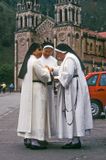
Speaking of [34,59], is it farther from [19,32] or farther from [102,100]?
[19,32]

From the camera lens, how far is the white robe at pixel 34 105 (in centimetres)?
848

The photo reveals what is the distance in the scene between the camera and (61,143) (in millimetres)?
9273

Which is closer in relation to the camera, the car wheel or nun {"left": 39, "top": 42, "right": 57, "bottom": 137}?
nun {"left": 39, "top": 42, "right": 57, "bottom": 137}

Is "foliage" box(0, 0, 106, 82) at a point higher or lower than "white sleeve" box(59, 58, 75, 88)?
higher

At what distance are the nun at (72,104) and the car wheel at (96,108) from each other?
891 cm

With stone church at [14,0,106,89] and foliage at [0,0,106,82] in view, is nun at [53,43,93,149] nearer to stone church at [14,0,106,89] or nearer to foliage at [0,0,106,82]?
stone church at [14,0,106,89]

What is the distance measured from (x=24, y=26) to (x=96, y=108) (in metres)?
74.3

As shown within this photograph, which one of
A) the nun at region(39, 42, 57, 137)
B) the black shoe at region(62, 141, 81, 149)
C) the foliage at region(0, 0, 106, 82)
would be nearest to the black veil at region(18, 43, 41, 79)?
the nun at region(39, 42, 57, 137)

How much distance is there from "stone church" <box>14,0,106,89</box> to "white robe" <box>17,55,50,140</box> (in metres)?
74.3

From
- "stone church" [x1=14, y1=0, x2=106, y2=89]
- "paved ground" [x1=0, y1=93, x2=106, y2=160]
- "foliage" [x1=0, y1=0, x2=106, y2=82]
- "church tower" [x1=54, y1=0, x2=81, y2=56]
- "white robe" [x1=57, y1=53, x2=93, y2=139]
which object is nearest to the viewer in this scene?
"paved ground" [x1=0, y1=93, x2=106, y2=160]

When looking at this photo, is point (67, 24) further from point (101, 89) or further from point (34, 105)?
point (34, 105)

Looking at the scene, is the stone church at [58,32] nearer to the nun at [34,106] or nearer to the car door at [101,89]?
the car door at [101,89]

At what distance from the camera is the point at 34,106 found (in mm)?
8594

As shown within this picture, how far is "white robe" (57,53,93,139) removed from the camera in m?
8.43
